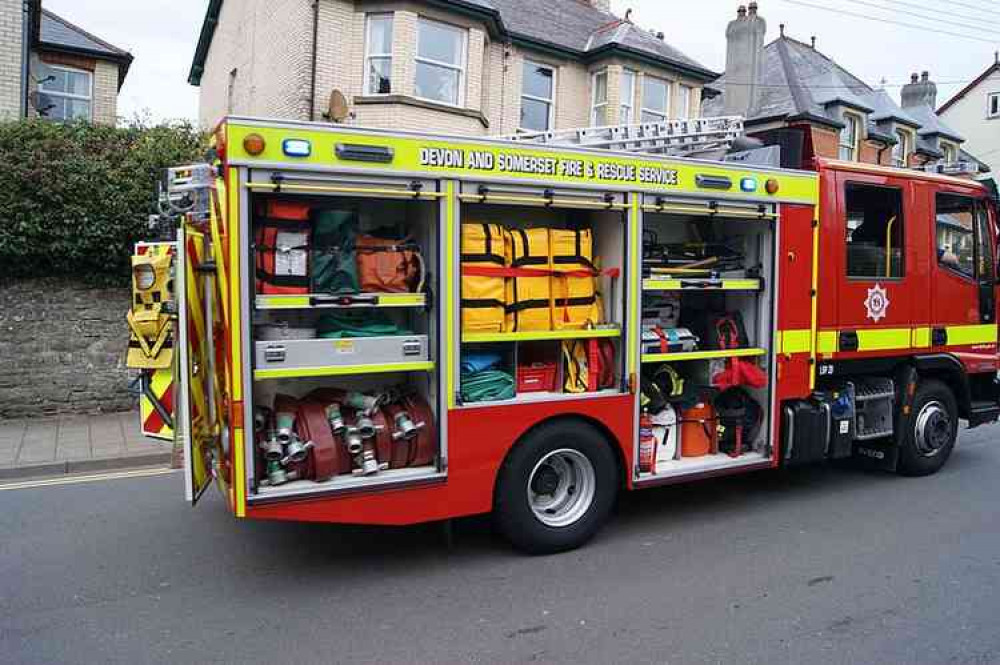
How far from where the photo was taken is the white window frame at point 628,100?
18.3m

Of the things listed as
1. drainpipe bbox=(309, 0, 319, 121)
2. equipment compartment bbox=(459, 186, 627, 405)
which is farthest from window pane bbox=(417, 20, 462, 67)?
equipment compartment bbox=(459, 186, 627, 405)

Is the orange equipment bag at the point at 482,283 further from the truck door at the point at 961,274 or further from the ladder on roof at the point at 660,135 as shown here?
the truck door at the point at 961,274

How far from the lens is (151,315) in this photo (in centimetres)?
527

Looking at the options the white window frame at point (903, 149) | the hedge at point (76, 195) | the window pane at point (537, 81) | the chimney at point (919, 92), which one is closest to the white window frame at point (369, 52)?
the window pane at point (537, 81)

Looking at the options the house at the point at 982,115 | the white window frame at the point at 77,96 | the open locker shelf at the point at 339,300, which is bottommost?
the open locker shelf at the point at 339,300

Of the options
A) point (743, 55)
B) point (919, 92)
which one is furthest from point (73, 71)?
point (919, 92)

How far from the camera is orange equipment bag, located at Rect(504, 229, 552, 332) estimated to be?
16.1 ft

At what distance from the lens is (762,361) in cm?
589

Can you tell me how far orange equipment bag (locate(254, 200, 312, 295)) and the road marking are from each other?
3.86 metres

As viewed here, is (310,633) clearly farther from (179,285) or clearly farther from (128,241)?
(128,241)

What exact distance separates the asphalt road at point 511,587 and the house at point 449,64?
33.9ft

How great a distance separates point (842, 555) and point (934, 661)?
1404mm

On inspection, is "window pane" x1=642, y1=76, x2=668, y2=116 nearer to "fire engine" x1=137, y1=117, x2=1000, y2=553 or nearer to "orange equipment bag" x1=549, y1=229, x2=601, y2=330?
"fire engine" x1=137, y1=117, x2=1000, y2=553

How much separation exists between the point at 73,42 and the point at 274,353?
18.2 m
